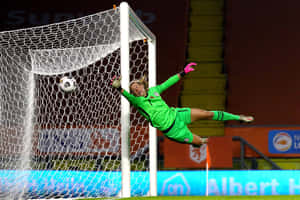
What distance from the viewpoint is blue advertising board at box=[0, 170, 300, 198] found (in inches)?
177

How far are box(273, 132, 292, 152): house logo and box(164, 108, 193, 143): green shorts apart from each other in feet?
11.9

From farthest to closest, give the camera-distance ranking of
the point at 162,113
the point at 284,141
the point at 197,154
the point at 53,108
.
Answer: the point at 284,141, the point at 197,154, the point at 53,108, the point at 162,113

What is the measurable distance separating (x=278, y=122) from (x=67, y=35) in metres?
5.06

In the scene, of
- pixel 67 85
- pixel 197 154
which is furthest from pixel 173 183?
pixel 67 85

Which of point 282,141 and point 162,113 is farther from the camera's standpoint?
point 282,141

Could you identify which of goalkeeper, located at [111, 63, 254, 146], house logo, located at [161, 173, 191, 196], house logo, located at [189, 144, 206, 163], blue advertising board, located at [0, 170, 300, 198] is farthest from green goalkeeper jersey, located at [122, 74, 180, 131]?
house logo, located at [189, 144, 206, 163]

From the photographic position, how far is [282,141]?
270 inches

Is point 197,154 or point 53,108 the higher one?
point 53,108

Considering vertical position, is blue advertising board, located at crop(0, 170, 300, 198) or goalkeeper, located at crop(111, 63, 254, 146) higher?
goalkeeper, located at crop(111, 63, 254, 146)

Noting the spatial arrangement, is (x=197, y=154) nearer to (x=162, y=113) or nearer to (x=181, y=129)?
(x=181, y=129)

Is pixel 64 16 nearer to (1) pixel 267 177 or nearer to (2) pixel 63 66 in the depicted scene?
(2) pixel 63 66

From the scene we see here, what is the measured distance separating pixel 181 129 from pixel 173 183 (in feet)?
5.26

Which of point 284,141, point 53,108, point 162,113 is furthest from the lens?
point 284,141

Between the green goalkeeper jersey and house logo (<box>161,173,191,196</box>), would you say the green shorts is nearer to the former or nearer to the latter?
the green goalkeeper jersey
